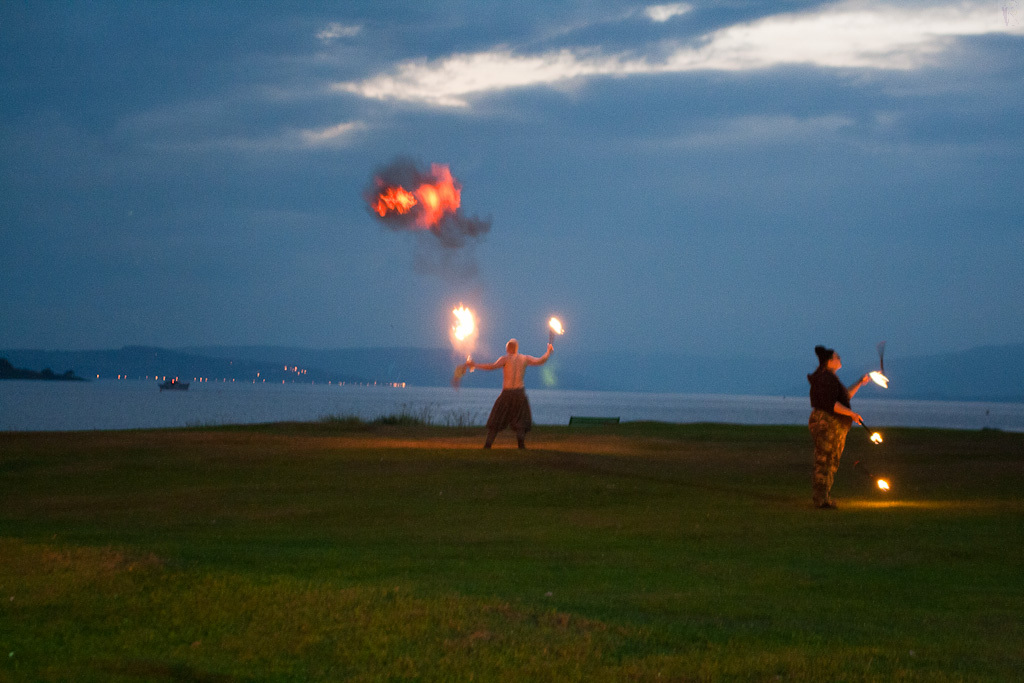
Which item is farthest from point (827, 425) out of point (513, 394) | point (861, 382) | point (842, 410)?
point (513, 394)

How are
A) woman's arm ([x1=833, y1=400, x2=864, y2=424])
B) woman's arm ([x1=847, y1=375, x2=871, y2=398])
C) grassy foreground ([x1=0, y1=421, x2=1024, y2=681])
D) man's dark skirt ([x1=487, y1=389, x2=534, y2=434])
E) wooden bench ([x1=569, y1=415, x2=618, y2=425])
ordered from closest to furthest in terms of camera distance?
grassy foreground ([x1=0, y1=421, x2=1024, y2=681]) < woman's arm ([x1=833, y1=400, x2=864, y2=424]) < woman's arm ([x1=847, y1=375, x2=871, y2=398]) < man's dark skirt ([x1=487, y1=389, x2=534, y2=434]) < wooden bench ([x1=569, y1=415, x2=618, y2=425])

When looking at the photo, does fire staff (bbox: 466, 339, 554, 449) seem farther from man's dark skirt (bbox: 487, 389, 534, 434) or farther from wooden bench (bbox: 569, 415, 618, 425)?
wooden bench (bbox: 569, 415, 618, 425)

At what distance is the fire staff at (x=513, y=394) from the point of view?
27.0 meters

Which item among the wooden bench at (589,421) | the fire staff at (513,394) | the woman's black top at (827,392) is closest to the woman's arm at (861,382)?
the woman's black top at (827,392)

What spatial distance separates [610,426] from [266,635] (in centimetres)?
3516

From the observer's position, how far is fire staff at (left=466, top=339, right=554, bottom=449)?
27.0 m

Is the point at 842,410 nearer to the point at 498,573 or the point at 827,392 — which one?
the point at 827,392

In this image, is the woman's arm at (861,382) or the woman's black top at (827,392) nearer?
the woman's black top at (827,392)

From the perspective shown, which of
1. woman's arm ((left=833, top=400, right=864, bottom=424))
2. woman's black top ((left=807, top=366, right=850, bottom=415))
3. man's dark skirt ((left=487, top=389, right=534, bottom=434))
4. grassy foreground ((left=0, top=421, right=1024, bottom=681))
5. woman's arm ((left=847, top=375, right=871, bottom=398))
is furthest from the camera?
man's dark skirt ((left=487, top=389, right=534, bottom=434))

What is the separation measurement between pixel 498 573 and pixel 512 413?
603 inches

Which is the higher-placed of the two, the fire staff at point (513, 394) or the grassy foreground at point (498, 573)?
the fire staff at point (513, 394)

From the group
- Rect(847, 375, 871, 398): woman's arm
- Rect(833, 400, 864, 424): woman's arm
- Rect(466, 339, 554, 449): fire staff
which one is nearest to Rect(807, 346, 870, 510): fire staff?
Rect(833, 400, 864, 424): woman's arm

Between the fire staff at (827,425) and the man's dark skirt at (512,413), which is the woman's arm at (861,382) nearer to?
the fire staff at (827,425)

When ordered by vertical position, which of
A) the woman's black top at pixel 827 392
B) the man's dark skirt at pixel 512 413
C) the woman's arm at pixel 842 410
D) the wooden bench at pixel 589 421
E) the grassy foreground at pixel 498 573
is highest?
the woman's black top at pixel 827 392
